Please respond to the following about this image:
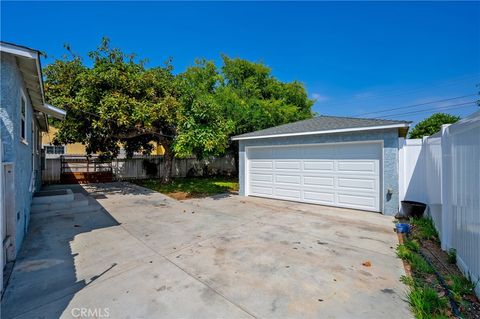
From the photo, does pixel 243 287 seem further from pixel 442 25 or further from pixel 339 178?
pixel 442 25

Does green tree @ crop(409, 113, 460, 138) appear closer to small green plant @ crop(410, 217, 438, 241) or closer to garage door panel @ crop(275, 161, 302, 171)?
garage door panel @ crop(275, 161, 302, 171)

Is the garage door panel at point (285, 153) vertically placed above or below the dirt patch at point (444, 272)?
above

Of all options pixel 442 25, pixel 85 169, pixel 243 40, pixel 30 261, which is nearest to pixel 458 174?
pixel 30 261

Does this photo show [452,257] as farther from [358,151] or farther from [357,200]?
[358,151]

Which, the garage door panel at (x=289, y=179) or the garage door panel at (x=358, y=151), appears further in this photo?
the garage door panel at (x=289, y=179)

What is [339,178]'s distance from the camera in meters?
8.22

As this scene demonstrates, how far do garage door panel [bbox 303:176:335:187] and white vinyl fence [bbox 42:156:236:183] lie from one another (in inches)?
491

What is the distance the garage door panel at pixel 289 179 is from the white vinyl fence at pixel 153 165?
1129 cm

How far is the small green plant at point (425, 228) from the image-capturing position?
5233 millimetres

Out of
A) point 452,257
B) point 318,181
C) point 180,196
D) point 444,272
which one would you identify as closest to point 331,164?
point 318,181

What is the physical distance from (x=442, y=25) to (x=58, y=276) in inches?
622

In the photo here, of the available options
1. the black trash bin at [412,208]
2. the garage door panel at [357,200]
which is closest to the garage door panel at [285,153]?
the garage door panel at [357,200]

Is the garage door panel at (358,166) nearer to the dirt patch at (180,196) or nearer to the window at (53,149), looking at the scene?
the dirt patch at (180,196)

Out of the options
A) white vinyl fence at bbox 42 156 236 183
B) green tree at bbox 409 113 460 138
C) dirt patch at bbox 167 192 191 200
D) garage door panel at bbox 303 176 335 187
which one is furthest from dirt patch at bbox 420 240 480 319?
green tree at bbox 409 113 460 138
